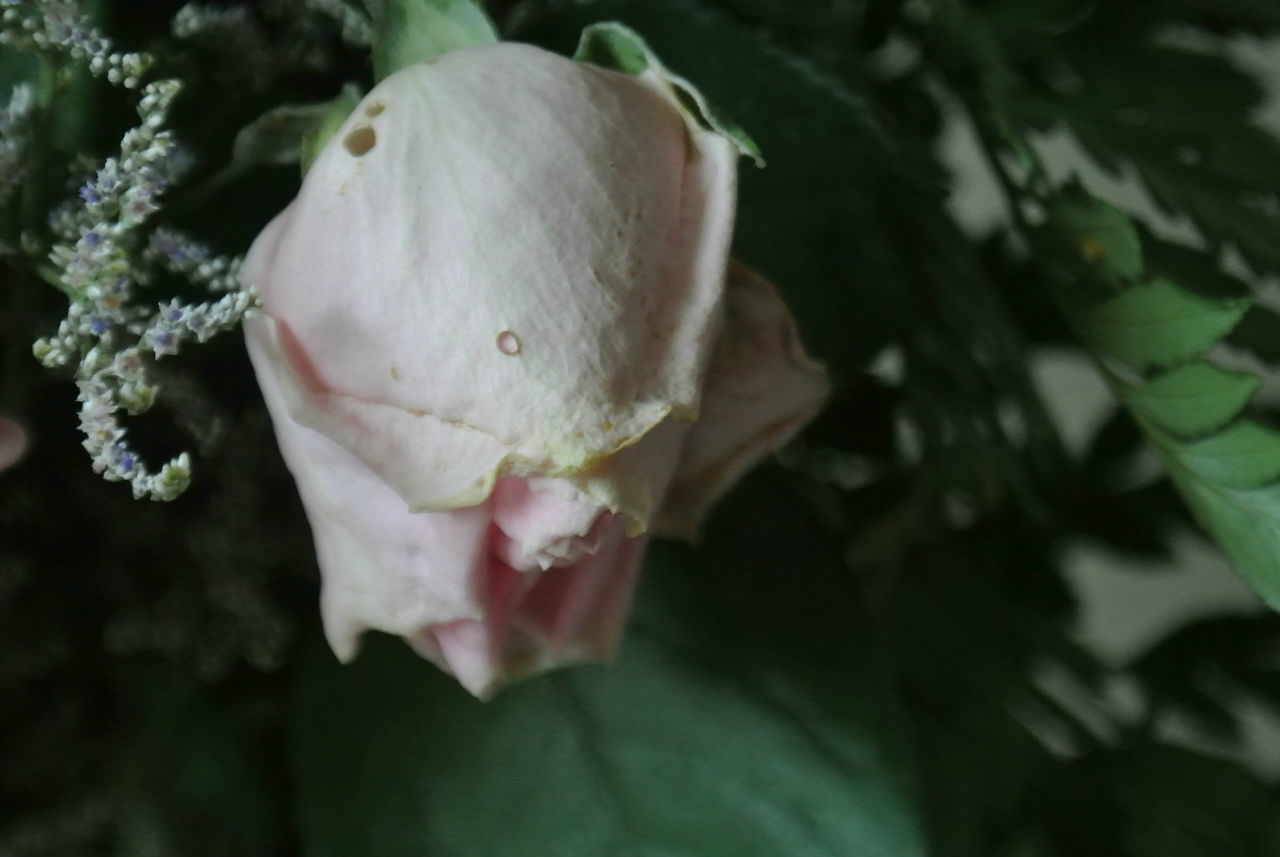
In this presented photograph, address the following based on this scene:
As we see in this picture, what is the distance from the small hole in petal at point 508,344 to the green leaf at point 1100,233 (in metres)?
0.11

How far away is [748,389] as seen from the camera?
7.7 inches

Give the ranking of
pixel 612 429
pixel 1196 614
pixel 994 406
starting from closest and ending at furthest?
pixel 612 429, pixel 994 406, pixel 1196 614

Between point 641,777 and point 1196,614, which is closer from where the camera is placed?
point 641,777

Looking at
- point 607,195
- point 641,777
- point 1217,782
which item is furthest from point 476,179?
point 1217,782

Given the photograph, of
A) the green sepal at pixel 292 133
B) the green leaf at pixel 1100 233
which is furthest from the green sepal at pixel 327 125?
the green leaf at pixel 1100 233

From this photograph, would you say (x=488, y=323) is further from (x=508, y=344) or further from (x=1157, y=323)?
(x=1157, y=323)

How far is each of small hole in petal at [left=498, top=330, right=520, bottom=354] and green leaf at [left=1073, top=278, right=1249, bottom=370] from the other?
0.11 m

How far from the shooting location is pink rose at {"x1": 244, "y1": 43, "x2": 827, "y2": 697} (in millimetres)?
157

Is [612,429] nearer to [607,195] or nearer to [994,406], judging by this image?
[607,195]

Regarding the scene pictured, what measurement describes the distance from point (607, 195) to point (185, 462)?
0.06 m

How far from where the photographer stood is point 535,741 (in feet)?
0.79

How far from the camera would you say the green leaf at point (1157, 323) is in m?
0.21

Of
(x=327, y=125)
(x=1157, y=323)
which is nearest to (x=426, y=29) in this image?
(x=327, y=125)

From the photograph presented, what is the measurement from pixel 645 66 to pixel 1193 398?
3.9 inches
